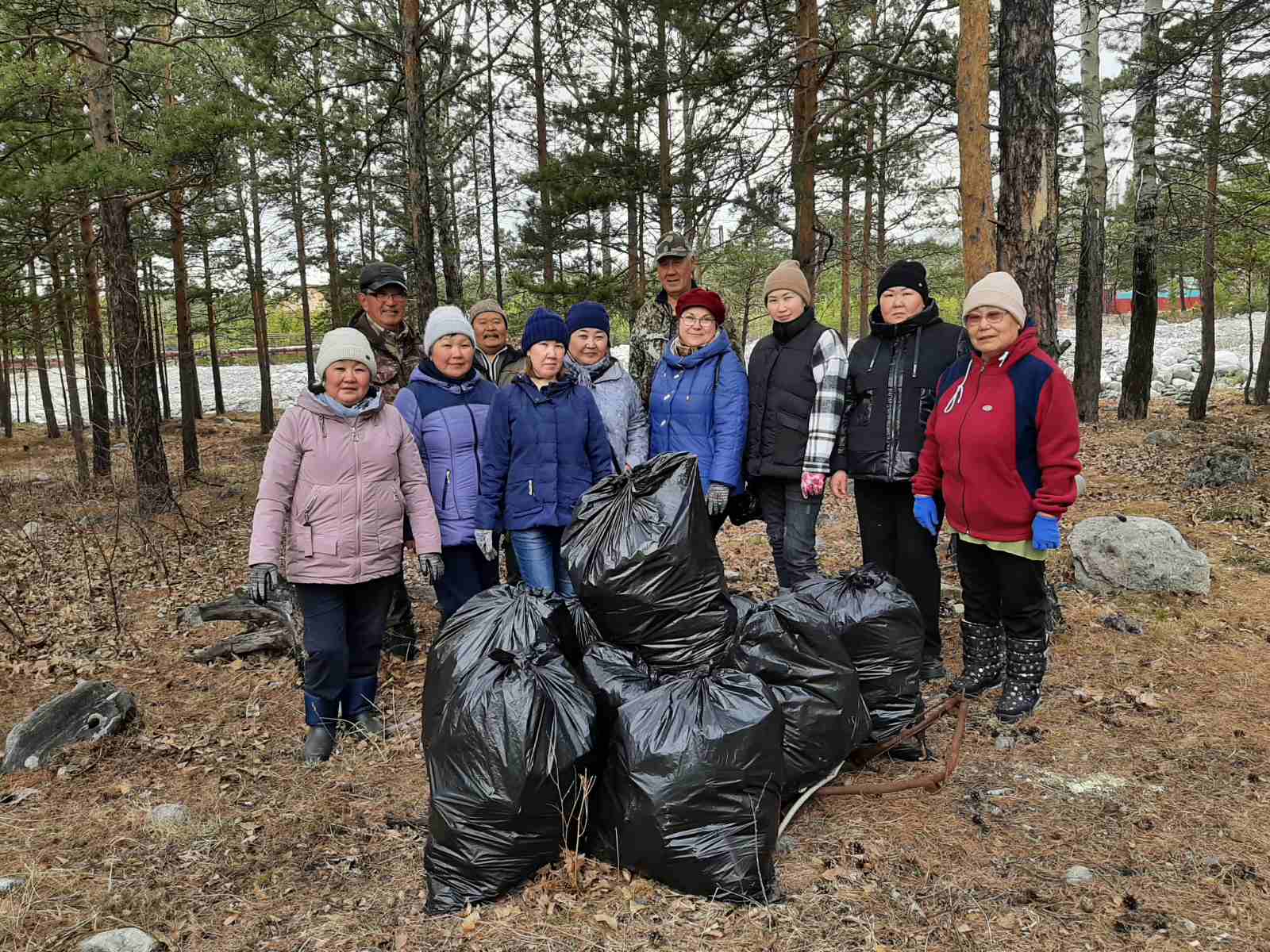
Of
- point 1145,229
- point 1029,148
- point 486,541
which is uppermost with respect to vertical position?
point 1145,229

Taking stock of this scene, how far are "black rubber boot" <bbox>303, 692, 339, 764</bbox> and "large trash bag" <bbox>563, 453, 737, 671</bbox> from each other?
1474 mm

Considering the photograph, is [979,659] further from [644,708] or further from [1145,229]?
[1145,229]

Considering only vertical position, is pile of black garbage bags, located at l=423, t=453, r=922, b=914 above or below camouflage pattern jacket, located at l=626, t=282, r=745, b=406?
below

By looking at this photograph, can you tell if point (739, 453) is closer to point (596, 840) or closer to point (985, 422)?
point (985, 422)

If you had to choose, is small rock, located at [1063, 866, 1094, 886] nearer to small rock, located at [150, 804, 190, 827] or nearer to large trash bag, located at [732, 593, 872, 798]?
large trash bag, located at [732, 593, 872, 798]

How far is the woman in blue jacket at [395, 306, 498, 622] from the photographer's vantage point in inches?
148

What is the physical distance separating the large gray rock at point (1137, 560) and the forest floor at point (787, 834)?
153 millimetres

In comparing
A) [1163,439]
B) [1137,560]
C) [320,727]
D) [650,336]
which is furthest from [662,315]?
[1163,439]

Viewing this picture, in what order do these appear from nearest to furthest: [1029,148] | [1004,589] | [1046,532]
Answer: [1046,532], [1004,589], [1029,148]

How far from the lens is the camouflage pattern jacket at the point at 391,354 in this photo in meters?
4.43

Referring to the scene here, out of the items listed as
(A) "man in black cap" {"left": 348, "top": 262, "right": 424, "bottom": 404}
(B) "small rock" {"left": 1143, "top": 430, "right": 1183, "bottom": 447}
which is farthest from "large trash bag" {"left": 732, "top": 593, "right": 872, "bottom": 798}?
(B) "small rock" {"left": 1143, "top": 430, "right": 1183, "bottom": 447}

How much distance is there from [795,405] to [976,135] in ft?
8.18

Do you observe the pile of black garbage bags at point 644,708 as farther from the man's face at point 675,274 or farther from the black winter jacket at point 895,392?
the man's face at point 675,274

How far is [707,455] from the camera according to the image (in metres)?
3.63
